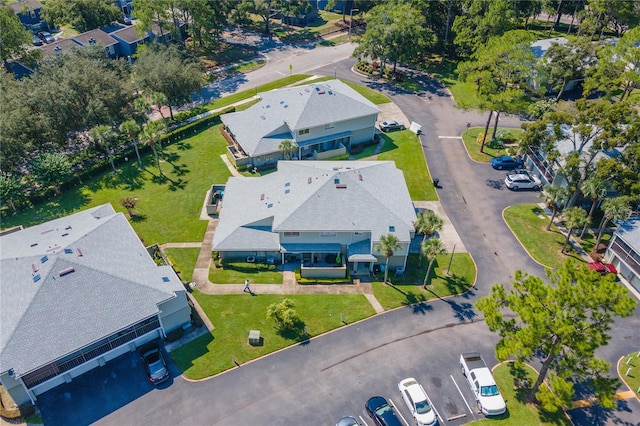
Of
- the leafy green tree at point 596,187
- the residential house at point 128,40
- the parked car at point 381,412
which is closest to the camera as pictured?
the parked car at point 381,412

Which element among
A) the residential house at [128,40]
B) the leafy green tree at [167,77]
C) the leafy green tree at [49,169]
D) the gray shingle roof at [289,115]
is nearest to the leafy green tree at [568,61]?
the gray shingle roof at [289,115]

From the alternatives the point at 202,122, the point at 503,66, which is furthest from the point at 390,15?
the point at 202,122

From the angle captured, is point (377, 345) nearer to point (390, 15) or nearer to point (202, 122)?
point (202, 122)

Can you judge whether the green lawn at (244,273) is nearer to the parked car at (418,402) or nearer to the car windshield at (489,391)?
the parked car at (418,402)

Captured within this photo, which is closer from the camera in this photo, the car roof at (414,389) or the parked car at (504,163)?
the car roof at (414,389)

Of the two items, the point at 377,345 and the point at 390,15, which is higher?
the point at 390,15

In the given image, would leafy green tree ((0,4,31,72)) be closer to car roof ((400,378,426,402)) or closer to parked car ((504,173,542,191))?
parked car ((504,173,542,191))

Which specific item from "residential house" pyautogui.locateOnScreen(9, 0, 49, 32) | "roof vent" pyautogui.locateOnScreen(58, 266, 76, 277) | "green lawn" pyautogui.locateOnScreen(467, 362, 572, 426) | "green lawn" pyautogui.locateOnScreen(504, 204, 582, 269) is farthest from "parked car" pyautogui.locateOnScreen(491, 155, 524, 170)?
"residential house" pyautogui.locateOnScreen(9, 0, 49, 32)
